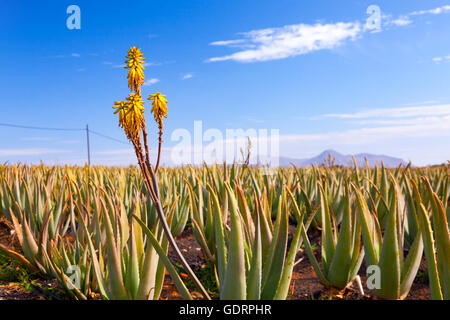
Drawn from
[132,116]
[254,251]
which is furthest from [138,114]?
[254,251]

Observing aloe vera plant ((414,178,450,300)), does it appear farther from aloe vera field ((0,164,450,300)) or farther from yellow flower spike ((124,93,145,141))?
yellow flower spike ((124,93,145,141))

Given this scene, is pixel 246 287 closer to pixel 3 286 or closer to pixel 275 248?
pixel 275 248

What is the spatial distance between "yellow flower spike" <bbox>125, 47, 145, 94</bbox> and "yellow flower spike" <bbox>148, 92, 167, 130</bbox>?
0.06 metres

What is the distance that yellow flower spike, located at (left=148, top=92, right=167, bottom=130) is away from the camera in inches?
45.8

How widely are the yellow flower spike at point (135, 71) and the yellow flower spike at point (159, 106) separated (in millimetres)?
58

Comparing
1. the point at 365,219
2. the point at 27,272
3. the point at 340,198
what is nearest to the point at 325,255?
the point at 365,219

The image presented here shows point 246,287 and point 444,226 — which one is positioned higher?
point 444,226

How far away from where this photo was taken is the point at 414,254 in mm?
1792

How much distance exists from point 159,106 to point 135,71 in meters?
0.14

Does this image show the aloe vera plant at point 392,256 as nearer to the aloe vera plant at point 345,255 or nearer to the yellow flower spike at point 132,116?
the aloe vera plant at point 345,255

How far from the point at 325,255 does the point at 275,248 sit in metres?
0.84

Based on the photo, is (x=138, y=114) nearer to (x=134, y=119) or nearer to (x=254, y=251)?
(x=134, y=119)

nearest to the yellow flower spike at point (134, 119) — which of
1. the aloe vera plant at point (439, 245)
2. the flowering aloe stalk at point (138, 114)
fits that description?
the flowering aloe stalk at point (138, 114)

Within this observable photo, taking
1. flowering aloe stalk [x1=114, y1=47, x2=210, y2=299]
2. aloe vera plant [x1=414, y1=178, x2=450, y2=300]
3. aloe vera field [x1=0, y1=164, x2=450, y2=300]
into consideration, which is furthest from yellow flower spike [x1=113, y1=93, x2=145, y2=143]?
aloe vera plant [x1=414, y1=178, x2=450, y2=300]
